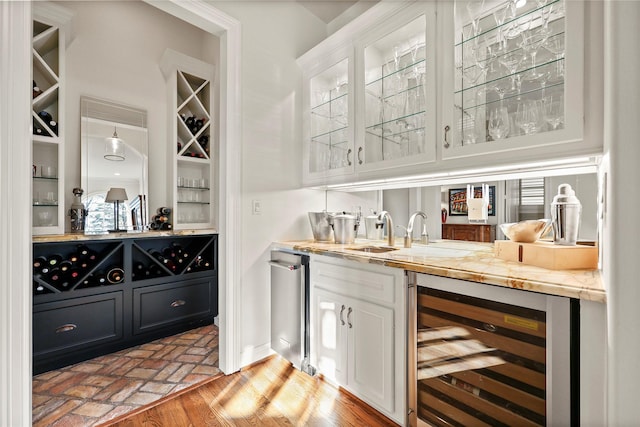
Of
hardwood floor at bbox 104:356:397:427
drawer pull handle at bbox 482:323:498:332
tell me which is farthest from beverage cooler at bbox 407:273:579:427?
hardwood floor at bbox 104:356:397:427

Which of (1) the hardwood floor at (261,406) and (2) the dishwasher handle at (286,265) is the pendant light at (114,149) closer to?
(2) the dishwasher handle at (286,265)

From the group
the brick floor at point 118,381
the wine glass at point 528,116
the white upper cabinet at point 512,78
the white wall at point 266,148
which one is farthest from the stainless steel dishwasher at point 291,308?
the wine glass at point 528,116

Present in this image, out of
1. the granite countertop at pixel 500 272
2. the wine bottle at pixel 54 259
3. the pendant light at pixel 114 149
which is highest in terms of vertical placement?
the pendant light at pixel 114 149

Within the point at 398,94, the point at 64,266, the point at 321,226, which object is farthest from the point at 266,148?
the point at 64,266

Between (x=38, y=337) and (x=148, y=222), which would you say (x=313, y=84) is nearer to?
(x=148, y=222)

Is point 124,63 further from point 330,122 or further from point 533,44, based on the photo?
point 533,44

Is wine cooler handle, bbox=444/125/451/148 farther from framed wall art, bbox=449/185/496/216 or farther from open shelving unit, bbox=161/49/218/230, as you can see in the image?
open shelving unit, bbox=161/49/218/230

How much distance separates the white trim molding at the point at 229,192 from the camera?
2082 millimetres

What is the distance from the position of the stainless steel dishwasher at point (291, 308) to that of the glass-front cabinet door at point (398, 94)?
0.86 m

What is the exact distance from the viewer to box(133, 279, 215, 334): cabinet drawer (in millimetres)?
2514

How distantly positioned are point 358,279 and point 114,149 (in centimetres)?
274

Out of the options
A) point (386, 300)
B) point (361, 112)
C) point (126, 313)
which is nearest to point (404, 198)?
point (361, 112)

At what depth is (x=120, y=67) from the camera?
2.96 meters
